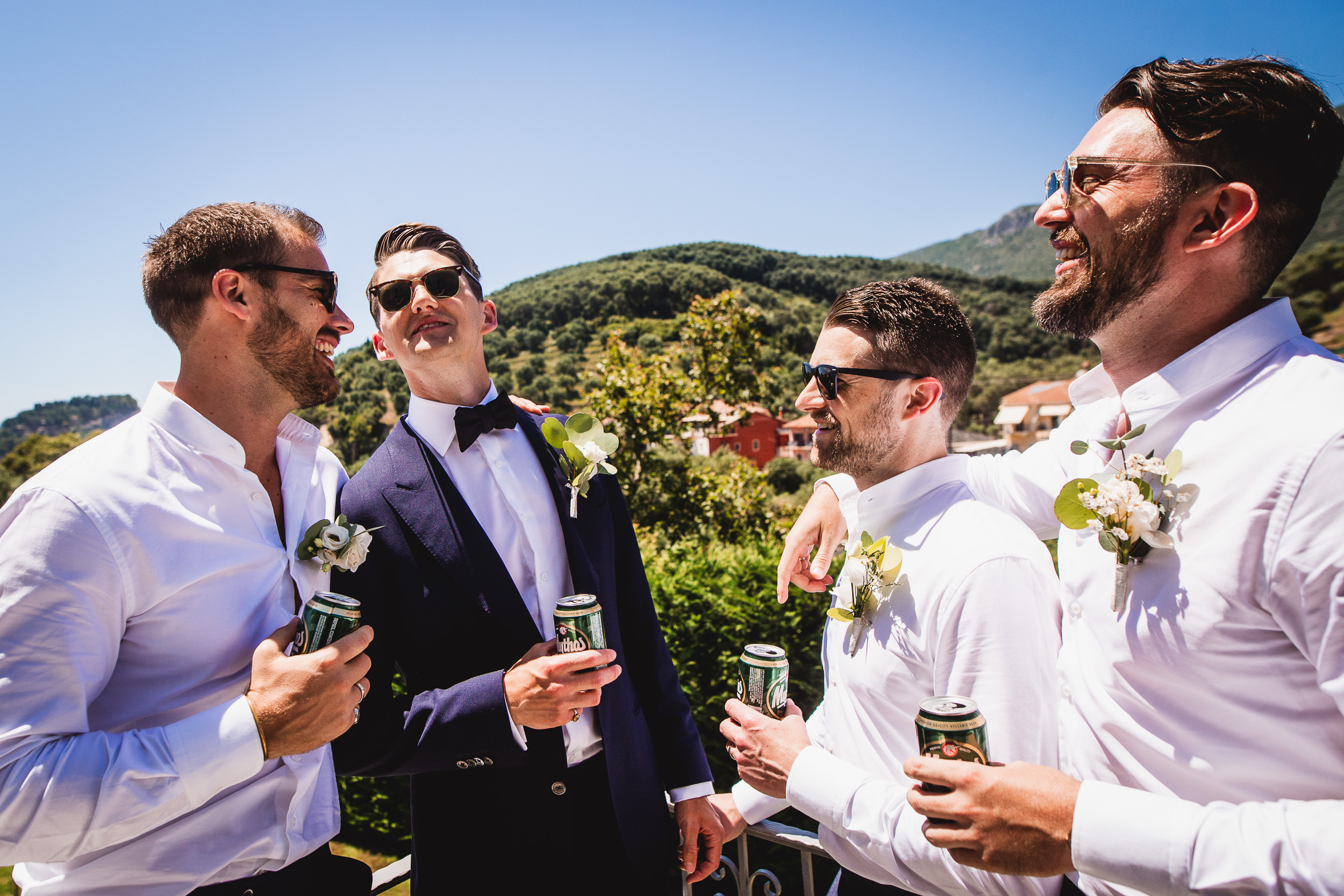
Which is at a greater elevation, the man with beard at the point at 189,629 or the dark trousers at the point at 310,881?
the man with beard at the point at 189,629

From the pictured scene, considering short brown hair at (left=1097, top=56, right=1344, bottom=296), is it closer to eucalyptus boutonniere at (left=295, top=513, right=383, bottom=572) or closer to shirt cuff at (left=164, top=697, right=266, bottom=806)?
eucalyptus boutonniere at (left=295, top=513, right=383, bottom=572)

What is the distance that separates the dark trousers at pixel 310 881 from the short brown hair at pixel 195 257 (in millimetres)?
1742

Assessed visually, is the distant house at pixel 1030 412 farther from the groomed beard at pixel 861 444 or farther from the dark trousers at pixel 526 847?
the dark trousers at pixel 526 847

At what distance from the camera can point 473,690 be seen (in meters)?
2.08

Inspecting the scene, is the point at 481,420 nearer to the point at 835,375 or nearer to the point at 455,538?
the point at 455,538

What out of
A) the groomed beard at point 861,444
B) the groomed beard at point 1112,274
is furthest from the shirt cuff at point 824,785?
the groomed beard at point 1112,274

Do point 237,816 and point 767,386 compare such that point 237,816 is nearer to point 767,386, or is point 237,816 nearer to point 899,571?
point 899,571

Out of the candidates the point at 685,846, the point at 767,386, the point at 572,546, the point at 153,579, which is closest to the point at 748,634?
the point at 685,846

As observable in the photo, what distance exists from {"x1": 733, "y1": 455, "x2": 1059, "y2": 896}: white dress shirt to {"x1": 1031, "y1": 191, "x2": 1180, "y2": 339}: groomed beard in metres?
0.63

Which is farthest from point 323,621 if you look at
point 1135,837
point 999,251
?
point 999,251

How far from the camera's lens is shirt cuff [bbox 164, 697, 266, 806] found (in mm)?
1692

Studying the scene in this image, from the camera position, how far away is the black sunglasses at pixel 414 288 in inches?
105

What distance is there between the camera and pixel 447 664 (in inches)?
89.9

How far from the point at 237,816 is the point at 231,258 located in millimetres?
1818
